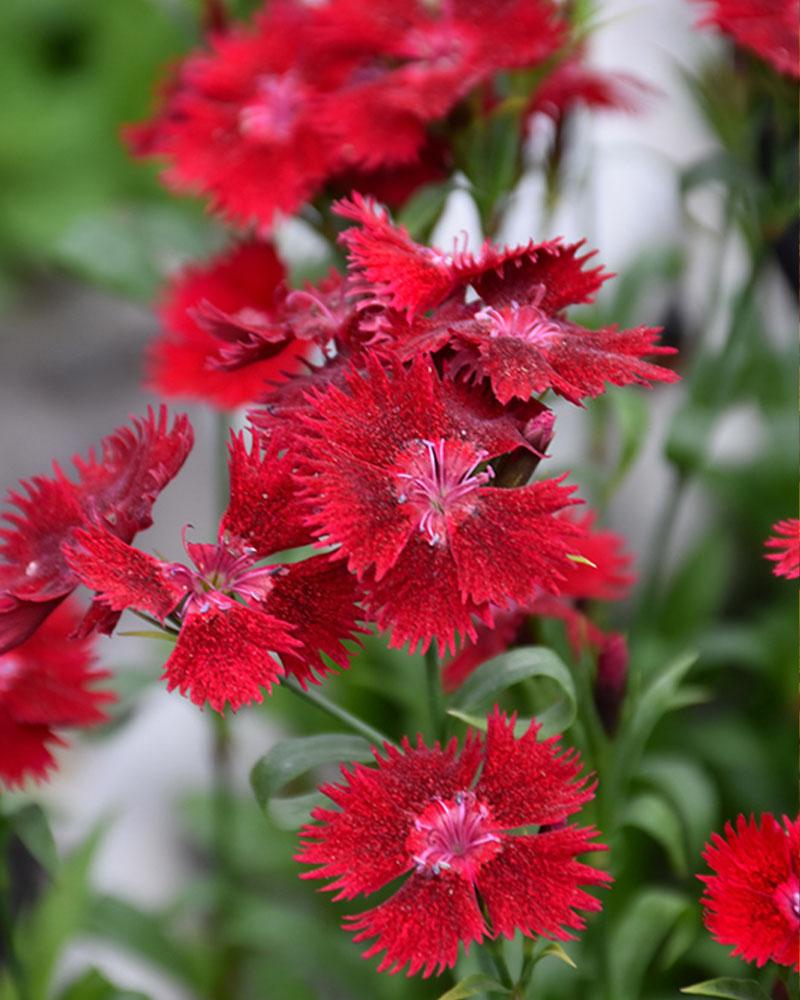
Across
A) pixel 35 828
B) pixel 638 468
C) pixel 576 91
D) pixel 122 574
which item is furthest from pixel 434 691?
pixel 638 468

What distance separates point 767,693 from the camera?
130cm

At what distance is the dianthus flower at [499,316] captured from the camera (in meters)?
0.56

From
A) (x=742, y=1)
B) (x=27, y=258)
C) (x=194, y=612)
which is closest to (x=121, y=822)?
(x=194, y=612)

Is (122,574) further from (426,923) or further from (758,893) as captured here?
(758,893)

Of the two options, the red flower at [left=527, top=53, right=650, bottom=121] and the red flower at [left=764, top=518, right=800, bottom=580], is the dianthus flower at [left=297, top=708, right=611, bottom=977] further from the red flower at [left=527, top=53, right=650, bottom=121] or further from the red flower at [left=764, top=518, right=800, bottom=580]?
the red flower at [left=527, top=53, right=650, bottom=121]

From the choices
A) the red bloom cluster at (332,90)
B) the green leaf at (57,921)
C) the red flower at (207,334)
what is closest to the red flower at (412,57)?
the red bloom cluster at (332,90)

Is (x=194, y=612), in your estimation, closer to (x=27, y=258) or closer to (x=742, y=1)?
(x=742, y=1)

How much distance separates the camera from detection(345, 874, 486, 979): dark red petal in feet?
1.75

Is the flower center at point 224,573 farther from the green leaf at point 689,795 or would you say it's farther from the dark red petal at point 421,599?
the green leaf at point 689,795

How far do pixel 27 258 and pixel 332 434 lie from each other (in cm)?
248

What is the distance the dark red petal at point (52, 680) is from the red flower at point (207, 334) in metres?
0.20

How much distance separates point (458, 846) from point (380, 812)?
37 mm

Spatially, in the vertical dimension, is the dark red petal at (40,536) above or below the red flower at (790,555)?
below

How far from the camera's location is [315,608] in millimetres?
576
